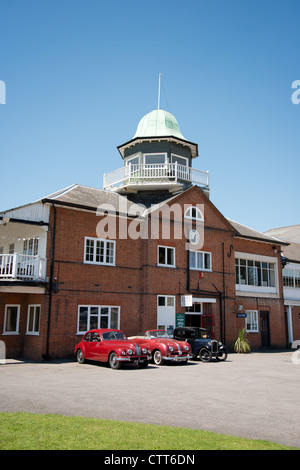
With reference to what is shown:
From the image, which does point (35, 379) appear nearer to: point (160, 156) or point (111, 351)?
point (111, 351)

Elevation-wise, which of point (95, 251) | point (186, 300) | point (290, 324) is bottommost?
point (290, 324)

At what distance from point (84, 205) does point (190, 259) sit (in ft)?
25.5

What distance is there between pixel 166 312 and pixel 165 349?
5425 mm

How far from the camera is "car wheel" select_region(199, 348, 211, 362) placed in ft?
62.3

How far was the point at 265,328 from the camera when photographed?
29.0 meters

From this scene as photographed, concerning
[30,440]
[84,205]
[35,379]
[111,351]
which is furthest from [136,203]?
[30,440]

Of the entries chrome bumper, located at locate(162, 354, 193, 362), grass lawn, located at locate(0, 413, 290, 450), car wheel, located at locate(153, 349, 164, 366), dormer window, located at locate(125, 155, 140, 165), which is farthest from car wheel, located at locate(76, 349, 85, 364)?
dormer window, located at locate(125, 155, 140, 165)

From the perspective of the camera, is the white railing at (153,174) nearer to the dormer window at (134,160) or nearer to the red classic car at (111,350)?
the dormer window at (134,160)

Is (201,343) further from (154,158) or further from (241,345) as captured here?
(154,158)

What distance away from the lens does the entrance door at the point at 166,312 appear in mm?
22172

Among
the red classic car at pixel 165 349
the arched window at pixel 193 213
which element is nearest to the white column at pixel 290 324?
the arched window at pixel 193 213

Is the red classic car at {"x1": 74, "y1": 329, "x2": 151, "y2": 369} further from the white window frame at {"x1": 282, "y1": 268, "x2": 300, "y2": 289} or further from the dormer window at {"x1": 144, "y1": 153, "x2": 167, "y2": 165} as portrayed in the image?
the white window frame at {"x1": 282, "y1": 268, "x2": 300, "y2": 289}

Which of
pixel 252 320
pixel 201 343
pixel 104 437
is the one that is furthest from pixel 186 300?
pixel 104 437

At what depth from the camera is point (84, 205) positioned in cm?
2045
